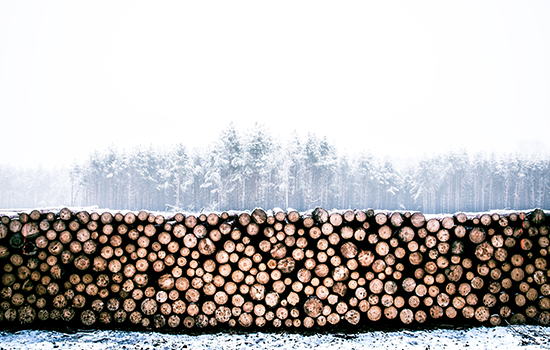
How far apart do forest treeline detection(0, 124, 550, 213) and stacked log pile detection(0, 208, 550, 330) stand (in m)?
28.6

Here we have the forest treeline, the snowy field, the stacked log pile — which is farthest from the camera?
the forest treeline

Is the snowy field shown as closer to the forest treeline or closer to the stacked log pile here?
the stacked log pile

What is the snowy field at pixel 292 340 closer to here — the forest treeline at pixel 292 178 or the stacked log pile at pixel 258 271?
the stacked log pile at pixel 258 271

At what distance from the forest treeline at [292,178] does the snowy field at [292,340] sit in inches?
1146

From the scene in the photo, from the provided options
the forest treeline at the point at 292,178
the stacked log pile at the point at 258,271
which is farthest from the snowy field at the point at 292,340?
the forest treeline at the point at 292,178

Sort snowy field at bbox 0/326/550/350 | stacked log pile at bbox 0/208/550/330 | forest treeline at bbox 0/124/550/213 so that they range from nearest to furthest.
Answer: snowy field at bbox 0/326/550/350, stacked log pile at bbox 0/208/550/330, forest treeline at bbox 0/124/550/213

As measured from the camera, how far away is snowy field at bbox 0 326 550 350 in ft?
14.8

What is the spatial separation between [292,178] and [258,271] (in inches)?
1373

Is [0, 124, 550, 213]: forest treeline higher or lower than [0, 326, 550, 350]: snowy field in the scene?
higher

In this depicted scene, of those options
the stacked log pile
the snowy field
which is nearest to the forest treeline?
the stacked log pile

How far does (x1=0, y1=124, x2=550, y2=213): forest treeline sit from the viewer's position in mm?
35719

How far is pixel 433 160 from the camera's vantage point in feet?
168

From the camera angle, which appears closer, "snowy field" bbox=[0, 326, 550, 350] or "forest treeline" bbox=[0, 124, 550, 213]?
"snowy field" bbox=[0, 326, 550, 350]

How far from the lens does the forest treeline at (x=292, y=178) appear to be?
35719 millimetres
